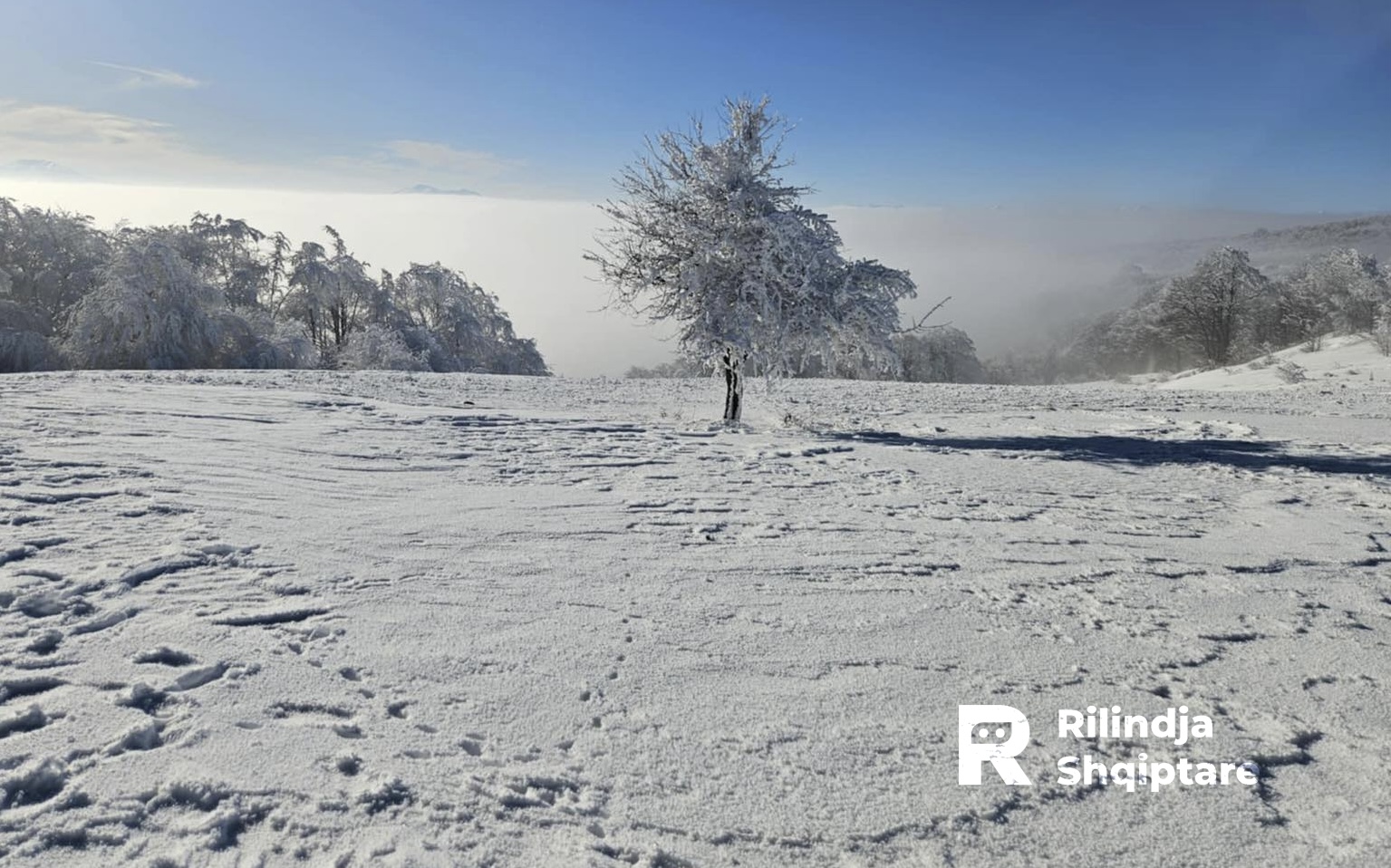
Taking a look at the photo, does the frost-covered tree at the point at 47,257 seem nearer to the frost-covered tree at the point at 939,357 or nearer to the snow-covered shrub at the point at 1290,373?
the snow-covered shrub at the point at 1290,373

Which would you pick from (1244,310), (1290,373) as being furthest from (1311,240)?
(1290,373)

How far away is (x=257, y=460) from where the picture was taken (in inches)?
237

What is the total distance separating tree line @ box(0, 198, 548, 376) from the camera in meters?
18.7

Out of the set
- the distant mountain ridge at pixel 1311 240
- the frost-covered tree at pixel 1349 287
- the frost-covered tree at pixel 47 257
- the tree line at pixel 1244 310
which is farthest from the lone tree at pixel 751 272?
the distant mountain ridge at pixel 1311 240

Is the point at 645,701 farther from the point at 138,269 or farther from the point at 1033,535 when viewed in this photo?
the point at 138,269

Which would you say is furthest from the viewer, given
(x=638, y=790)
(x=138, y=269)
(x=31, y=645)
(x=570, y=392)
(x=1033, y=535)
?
(x=138, y=269)

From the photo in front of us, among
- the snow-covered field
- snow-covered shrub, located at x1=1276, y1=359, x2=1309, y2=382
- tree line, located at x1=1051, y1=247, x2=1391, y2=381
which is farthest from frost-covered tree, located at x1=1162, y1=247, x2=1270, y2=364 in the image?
the snow-covered field

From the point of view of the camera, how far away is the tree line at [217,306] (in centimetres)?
1869

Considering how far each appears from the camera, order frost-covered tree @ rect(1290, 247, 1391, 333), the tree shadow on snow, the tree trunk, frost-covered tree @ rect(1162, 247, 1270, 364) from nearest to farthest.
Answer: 1. the tree shadow on snow
2. the tree trunk
3. frost-covered tree @ rect(1290, 247, 1391, 333)
4. frost-covered tree @ rect(1162, 247, 1270, 364)

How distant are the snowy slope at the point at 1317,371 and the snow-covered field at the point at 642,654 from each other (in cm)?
1254

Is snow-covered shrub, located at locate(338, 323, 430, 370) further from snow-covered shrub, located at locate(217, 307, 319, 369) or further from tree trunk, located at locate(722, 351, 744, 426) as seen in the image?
tree trunk, located at locate(722, 351, 744, 426)

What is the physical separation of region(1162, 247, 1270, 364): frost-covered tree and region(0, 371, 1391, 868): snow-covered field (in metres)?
40.3

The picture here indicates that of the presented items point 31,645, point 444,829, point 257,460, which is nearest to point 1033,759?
point 444,829

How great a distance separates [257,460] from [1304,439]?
11.7 metres
